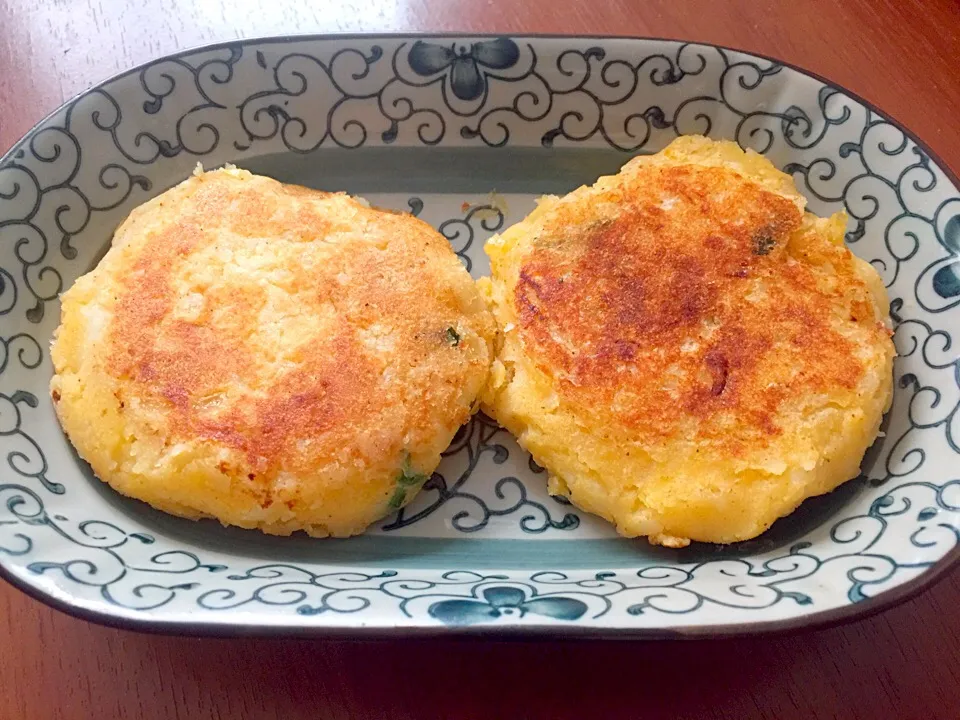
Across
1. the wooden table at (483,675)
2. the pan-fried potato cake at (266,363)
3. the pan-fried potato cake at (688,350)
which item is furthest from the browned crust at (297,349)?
the wooden table at (483,675)

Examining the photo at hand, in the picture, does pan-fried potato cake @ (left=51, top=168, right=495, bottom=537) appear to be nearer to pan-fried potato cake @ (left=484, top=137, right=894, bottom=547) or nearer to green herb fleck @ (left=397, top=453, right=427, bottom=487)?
green herb fleck @ (left=397, top=453, right=427, bottom=487)

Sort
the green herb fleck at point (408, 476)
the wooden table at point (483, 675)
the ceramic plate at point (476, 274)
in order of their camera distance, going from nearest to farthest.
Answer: the ceramic plate at point (476, 274)
the wooden table at point (483, 675)
the green herb fleck at point (408, 476)

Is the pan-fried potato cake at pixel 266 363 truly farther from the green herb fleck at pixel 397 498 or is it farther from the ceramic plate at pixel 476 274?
the ceramic plate at pixel 476 274

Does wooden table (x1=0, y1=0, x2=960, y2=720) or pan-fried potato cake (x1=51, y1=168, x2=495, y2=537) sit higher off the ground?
pan-fried potato cake (x1=51, y1=168, x2=495, y2=537)

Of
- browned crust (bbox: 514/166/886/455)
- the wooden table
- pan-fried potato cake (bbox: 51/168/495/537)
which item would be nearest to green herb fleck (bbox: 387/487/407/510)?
pan-fried potato cake (bbox: 51/168/495/537)

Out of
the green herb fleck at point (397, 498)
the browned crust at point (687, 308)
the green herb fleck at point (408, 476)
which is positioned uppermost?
the browned crust at point (687, 308)

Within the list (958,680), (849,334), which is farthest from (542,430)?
(958,680)
